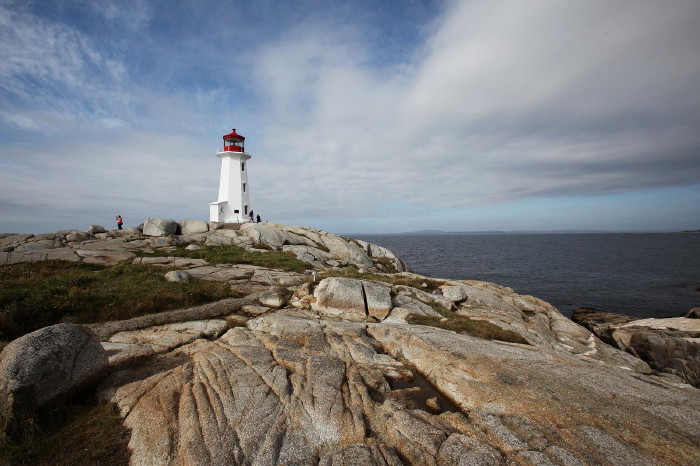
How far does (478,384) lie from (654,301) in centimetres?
4671

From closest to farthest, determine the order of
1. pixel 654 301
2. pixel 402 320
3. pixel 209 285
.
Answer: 1. pixel 402 320
2. pixel 209 285
3. pixel 654 301

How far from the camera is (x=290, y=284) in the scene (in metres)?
22.2

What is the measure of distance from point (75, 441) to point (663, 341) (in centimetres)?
3274

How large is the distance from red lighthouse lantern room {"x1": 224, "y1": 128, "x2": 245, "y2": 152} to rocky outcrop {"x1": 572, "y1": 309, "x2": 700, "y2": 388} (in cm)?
5512

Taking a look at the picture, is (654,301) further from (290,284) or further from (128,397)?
(128,397)

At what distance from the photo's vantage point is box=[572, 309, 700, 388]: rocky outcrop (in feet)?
66.8

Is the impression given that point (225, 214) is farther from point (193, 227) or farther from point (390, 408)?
point (390, 408)

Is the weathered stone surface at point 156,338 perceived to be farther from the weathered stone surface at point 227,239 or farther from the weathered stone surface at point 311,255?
the weathered stone surface at point 227,239

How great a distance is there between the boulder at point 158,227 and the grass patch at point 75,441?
129 ft

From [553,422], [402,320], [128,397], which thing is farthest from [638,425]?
[128,397]

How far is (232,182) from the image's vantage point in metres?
53.4

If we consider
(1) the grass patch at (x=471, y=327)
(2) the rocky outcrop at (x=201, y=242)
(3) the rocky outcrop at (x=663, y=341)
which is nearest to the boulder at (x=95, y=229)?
(2) the rocky outcrop at (x=201, y=242)

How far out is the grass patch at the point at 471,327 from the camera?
15.3 metres

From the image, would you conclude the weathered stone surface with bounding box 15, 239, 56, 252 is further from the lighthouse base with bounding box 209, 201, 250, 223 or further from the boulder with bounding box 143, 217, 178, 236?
the lighthouse base with bounding box 209, 201, 250, 223
